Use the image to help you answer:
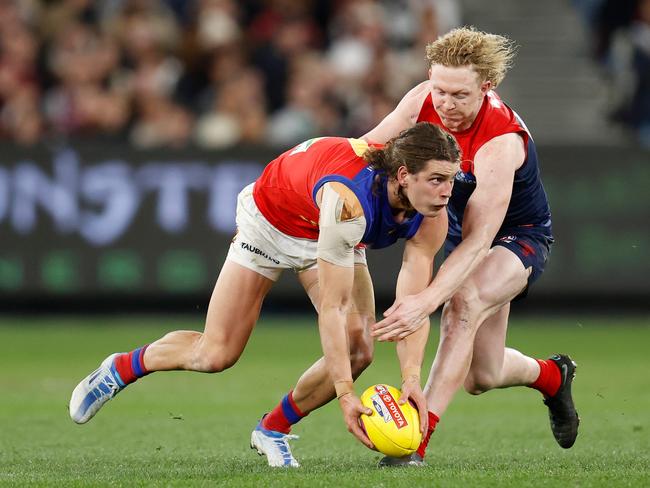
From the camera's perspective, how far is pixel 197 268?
15.8 m

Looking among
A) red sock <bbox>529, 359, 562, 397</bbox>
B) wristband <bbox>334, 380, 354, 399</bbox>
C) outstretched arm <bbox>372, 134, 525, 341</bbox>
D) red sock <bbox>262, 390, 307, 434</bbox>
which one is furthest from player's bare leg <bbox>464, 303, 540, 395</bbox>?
wristband <bbox>334, 380, 354, 399</bbox>

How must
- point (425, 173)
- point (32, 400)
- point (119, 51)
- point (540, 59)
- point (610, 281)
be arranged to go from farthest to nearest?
point (540, 59) → point (119, 51) → point (610, 281) → point (32, 400) → point (425, 173)

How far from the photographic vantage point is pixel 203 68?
16828mm

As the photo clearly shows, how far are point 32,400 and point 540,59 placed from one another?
10072mm

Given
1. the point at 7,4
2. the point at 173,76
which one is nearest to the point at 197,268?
the point at 173,76

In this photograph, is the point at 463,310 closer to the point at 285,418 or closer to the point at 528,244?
the point at 528,244

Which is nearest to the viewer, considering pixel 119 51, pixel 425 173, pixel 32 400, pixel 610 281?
pixel 425 173

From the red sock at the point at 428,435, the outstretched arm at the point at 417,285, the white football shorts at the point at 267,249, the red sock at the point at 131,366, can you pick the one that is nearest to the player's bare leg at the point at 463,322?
the red sock at the point at 428,435

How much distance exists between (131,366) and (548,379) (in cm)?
259

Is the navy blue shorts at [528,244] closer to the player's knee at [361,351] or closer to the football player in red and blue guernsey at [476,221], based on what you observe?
the football player in red and blue guernsey at [476,221]

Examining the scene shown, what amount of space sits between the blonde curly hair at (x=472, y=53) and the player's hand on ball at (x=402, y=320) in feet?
4.36

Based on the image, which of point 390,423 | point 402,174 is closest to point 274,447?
point 390,423

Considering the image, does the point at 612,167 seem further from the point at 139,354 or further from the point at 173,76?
the point at 139,354

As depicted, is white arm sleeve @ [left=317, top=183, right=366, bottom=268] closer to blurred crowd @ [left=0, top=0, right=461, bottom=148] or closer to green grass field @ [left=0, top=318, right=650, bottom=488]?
green grass field @ [left=0, top=318, right=650, bottom=488]
